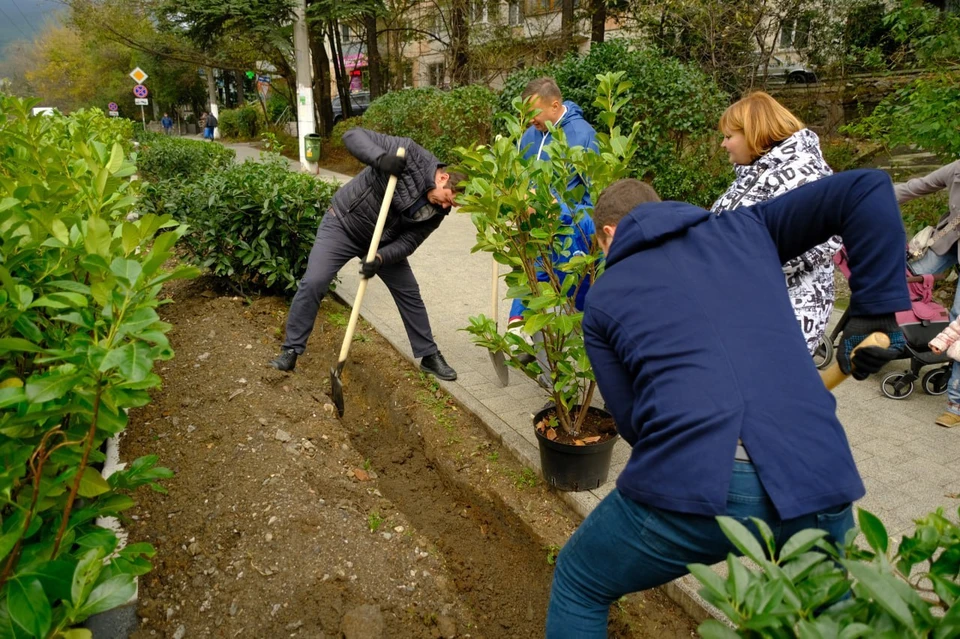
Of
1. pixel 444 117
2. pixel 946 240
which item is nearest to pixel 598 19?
pixel 444 117

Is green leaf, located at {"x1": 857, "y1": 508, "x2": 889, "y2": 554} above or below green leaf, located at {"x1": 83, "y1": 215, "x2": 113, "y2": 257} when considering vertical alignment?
below

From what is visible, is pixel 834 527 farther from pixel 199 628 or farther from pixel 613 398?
pixel 199 628

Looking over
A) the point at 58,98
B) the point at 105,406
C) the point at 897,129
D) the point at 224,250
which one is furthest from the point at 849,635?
the point at 58,98

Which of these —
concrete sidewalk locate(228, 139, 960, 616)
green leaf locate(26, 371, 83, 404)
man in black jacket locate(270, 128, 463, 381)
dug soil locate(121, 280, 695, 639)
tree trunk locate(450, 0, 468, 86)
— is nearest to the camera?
green leaf locate(26, 371, 83, 404)

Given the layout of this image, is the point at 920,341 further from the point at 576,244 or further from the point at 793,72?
the point at 793,72

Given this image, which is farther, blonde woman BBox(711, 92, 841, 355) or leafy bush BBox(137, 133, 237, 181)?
leafy bush BBox(137, 133, 237, 181)

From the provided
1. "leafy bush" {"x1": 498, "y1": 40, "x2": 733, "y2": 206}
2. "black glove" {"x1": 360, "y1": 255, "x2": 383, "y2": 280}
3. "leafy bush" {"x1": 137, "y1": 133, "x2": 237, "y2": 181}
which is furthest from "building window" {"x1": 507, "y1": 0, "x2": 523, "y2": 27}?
"black glove" {"x1": 360, "y1": 255, "x2": 383, "y2": 280}

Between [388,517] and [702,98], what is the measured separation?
7.27 metres

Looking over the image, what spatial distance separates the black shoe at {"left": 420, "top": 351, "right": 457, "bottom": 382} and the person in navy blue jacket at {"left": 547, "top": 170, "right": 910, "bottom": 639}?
10.4 ft

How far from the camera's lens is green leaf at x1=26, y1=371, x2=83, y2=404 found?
1.36 metres

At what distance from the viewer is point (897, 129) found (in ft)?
21.2

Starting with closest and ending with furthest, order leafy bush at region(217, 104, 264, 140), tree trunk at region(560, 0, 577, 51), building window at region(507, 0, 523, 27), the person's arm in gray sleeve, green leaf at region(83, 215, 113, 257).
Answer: green leaf at region(83, 215, 113, 257)
the person's arm in gray sleeve
tree trunk at region(560, 0, 577, 51)
building window at region(507, 0, 523, 27)
leafy bush at region(217, 104, 264, 140)

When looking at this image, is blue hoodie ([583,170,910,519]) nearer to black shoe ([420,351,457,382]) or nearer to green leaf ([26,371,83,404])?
green leaf ([26,371,83,404])

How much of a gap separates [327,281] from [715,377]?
374 cm
